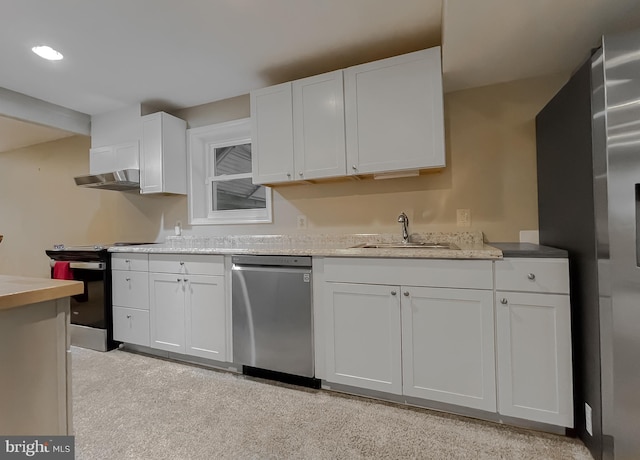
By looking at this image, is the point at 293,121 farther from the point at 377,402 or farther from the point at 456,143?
the point at 377,402

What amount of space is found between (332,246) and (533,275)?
4.82 feet

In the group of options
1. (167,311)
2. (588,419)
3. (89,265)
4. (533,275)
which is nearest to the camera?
(588,419)

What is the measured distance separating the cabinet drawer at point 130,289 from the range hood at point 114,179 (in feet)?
2.93

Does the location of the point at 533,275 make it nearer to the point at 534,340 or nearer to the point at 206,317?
the point at 534,340

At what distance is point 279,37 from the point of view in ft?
7.16

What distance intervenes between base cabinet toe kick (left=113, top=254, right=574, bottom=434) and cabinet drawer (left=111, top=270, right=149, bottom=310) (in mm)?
462

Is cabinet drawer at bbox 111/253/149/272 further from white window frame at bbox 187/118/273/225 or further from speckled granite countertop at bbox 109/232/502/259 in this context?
white window frame at bbox 187/118/273/225

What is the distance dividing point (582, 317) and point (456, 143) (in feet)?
4.58

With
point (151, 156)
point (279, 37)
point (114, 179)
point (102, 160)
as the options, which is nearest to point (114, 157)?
point (102, 160)

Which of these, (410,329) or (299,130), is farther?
(299,130)

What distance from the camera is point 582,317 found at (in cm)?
154

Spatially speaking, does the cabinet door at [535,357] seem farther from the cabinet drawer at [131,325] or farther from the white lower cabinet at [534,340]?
the cabinet drawer at [131,325]

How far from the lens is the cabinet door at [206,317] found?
7.93 ft

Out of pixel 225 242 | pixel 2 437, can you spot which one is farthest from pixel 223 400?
pixel 225 242
